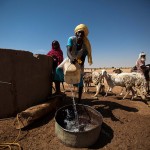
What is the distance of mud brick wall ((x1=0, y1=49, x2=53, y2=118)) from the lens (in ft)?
12.3

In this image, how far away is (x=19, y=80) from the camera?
402 centimetres

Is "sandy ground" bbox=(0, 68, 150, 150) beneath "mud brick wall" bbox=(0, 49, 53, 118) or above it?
beneath

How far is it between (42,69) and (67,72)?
61.0 inches

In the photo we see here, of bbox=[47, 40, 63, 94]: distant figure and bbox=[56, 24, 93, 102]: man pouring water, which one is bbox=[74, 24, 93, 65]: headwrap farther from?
bbox=[47, 40, 63, 94]: distant figure

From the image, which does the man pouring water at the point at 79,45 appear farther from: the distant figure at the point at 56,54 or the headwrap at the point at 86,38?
the distant figure at the point at 56,54

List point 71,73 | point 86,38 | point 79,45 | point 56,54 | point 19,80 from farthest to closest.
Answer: point 56,54, point 86,38, point 79,45, point 19,80, point 71,73

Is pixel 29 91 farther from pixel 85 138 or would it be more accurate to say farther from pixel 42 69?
pixel 85 138

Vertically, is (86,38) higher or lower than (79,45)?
higher

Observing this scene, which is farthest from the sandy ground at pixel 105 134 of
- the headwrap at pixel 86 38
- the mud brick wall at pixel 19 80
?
the headwrap at pixel 86 38

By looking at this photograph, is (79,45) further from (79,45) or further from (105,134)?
(105,134)

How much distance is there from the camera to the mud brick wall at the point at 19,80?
375 cm

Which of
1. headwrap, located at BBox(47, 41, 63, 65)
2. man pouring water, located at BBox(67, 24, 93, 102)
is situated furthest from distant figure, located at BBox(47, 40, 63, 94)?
man pouring water, located at BBox(67, 24, 93, 102)

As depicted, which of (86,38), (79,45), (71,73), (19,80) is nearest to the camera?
(71,73)

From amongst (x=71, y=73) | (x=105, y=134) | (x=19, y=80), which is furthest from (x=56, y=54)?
(x=105, y=134)
